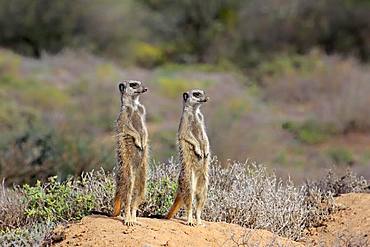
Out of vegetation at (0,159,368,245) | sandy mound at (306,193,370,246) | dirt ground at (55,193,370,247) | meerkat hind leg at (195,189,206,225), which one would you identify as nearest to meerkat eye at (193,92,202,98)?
meerkat hind leg at (195,189,206,225)

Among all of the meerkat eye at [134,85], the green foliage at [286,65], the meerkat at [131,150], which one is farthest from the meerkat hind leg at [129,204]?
the green foliage at [286,65]

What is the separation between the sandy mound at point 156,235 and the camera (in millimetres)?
6324

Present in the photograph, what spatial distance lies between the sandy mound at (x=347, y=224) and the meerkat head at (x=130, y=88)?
6.48 ft

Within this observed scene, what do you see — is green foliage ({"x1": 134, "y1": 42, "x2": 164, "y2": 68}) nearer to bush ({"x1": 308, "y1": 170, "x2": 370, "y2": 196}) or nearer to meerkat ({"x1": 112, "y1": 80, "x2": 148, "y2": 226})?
bush ({"x1": 308, "y1": 170, "x2": 370, "y2": 196})

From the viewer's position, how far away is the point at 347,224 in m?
8.12

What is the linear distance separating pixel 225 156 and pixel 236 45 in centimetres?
2117

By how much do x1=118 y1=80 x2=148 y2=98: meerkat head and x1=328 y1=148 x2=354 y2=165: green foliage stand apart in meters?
12.6

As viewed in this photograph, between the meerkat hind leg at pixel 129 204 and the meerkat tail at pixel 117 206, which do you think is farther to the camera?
the meerkat tail at pixel 117 206

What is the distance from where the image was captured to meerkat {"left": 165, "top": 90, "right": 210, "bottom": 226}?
6980 millimetres

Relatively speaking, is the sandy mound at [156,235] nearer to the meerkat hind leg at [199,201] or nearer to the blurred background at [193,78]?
the meerkat hind leg at [199,201]

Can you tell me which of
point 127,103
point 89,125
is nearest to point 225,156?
point 89,125

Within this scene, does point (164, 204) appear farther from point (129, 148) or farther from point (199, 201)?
point (129, 148)

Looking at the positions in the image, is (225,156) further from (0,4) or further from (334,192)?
(0,4)

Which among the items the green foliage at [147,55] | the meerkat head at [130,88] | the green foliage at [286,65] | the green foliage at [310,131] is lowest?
the meerkat head at [130,88]
